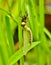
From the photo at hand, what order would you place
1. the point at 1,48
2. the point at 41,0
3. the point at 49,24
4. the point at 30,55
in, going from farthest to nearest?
the point at 49,24 → the point at 30,55 → the point at 41,0 → the point at 1,48

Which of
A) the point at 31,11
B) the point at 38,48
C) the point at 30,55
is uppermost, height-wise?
the point at 31,11

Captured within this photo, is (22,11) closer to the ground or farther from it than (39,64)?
farther from it

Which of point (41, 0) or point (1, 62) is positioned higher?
point (41, 0)

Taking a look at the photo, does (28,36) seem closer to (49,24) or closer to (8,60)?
(8,60)

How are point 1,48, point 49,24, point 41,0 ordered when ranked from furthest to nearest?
point 49,24 < point 41,0 < point 1,48

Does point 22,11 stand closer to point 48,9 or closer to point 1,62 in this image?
point 1,62

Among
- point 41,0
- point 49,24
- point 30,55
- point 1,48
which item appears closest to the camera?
point 1,48

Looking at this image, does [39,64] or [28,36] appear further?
[39,64]

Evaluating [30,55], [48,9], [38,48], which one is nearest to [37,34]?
[38,48]

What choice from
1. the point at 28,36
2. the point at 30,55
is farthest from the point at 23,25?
the point at 30,55
